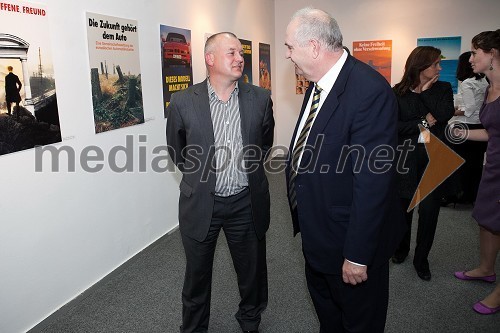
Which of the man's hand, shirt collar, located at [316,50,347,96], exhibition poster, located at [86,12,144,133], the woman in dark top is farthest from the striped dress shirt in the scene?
the woman in dark top

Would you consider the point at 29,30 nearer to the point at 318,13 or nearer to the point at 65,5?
the point at 65,5

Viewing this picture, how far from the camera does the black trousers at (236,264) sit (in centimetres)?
225

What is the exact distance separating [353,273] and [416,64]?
6.24 feet

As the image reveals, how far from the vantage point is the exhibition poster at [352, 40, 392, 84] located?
6.57 m

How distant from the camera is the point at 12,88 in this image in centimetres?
229

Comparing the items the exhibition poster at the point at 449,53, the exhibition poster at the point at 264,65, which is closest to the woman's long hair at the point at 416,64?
the exhibition poster at the point at 264,65

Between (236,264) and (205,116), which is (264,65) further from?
(236,264)

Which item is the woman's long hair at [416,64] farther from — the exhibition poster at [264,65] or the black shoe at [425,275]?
the exhibition poster at [264,65]

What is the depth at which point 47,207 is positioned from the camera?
102 inches

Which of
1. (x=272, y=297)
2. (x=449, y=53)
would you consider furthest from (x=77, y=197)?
(x=449, y=53)

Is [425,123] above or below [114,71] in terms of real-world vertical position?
below

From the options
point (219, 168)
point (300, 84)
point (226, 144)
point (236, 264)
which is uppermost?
point (300, 84)

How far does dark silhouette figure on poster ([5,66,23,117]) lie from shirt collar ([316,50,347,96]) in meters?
1.82

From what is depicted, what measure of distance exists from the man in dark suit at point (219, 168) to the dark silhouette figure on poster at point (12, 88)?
0.91m
